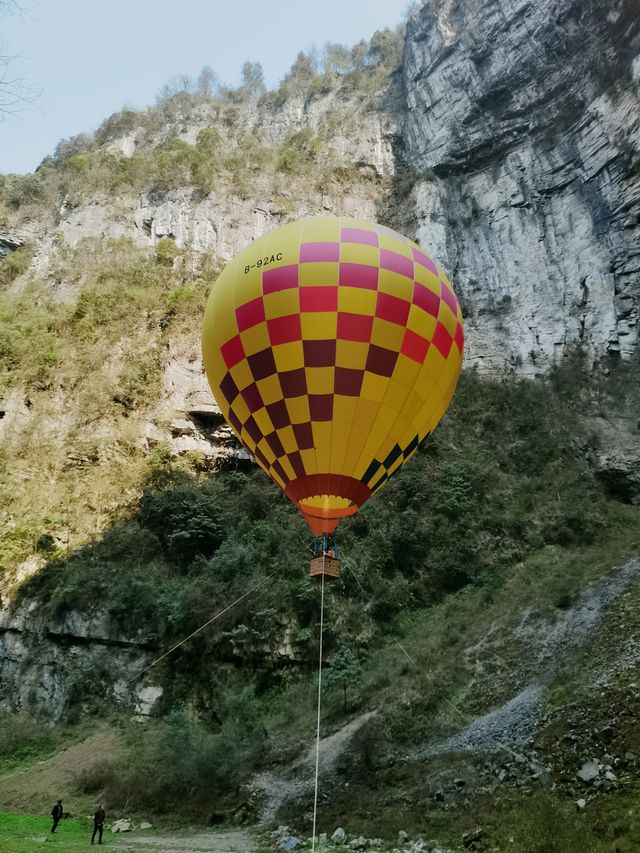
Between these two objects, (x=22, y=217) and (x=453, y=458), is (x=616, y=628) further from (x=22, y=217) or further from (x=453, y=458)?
(x=22, y=217)

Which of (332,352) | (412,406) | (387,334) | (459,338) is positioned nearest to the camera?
(332,352)

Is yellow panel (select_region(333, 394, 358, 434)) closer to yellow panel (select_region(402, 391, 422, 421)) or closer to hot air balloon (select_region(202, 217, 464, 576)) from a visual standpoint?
hot air balloon (select_region(202, 217, 464, 576))

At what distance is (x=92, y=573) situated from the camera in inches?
510

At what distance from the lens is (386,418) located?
7137mm

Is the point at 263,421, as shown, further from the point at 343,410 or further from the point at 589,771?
the point at 589,771

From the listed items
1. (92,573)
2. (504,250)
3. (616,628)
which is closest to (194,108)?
(504,250)

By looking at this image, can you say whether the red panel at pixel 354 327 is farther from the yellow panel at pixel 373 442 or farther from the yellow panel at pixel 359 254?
the yellow panel at pixel 373 442

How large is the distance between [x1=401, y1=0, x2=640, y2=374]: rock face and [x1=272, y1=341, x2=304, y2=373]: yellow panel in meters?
13.6

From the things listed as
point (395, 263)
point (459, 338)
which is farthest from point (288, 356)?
point (459, 338)

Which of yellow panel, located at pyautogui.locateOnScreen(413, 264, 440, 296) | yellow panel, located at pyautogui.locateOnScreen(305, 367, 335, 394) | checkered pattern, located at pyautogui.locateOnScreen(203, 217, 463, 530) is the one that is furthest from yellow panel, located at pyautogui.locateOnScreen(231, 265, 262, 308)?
yellow panel, located at pyautogui.locateOnScreen(413, 264, 440, 296)

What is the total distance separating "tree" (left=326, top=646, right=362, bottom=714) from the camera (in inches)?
392

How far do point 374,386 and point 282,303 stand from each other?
1531 millimetres

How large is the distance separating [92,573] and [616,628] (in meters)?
10.7

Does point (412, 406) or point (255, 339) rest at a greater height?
point (255, 339)
